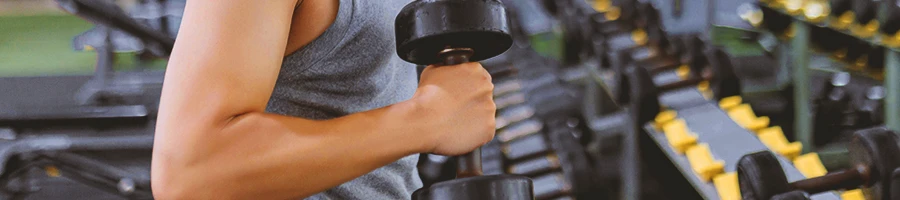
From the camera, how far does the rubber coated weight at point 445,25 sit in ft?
2.02

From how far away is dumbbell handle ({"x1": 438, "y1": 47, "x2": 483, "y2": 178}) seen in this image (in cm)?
65

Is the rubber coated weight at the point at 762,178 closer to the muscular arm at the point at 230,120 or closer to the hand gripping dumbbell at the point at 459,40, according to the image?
the hand gripping dumbbell at the point at 459,40

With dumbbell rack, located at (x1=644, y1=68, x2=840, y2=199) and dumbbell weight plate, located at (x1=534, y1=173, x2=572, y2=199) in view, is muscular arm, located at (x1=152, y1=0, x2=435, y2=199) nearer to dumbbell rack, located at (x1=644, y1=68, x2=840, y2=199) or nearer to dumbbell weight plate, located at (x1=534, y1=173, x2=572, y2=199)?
dumbbell rack, located at (x1=644, y1=68, x2=840, y2=199)

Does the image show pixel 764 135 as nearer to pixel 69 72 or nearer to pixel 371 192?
pixel 371 192

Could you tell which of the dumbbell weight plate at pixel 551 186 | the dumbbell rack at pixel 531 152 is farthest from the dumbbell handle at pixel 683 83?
the dumbbell weight plate at pixel 551 186

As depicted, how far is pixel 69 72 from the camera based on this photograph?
17.1 feet

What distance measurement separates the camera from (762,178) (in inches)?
41.4

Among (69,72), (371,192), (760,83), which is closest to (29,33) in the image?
(69,72)

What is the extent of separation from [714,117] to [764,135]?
13 centimetres

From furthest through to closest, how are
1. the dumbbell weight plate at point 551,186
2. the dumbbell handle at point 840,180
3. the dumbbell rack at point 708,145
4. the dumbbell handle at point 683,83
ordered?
the dumbbell handle at point 683,83 → the dumbbell weight plate at point 551,186 → the dumbbell rack at point 708,145 → the dumbbell handle at point 840,180

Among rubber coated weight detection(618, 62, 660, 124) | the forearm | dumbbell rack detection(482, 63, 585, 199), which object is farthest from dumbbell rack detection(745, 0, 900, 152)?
the forearm

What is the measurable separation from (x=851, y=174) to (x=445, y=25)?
2.52 ft

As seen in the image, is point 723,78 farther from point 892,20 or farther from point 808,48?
point 808,48

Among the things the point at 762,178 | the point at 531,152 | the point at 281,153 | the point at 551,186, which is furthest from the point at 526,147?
the point at 281,153
